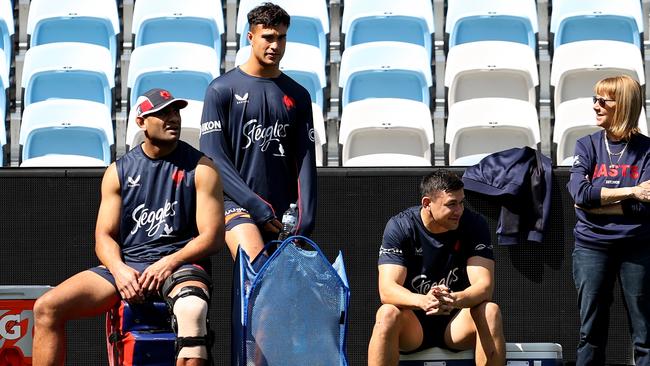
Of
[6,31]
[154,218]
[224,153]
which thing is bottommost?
[154,218]

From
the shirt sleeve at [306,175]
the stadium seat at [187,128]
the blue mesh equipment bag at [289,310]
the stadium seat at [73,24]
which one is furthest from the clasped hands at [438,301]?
the stadium seat at [73,24]

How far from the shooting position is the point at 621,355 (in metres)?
6.36

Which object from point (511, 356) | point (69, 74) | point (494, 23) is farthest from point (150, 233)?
point (494, 23)

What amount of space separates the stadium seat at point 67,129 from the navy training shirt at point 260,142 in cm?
237

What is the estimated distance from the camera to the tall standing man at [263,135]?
5.52 meters

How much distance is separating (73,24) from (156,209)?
12.6 ft

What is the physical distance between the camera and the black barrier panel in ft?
20.9

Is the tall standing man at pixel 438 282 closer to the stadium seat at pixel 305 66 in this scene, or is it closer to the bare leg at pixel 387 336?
the bare leg at pixel 387 336

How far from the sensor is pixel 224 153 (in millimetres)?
5539

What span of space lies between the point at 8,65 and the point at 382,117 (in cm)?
261

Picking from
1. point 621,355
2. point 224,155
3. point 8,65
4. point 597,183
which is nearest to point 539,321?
point 621,355

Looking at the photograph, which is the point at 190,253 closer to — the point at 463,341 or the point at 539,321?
the point at 463,341

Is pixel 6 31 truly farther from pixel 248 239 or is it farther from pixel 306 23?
pixel 248 239

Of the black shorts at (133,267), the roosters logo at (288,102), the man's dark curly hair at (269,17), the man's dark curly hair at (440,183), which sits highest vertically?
the man's dark curly hair at (269,17)
